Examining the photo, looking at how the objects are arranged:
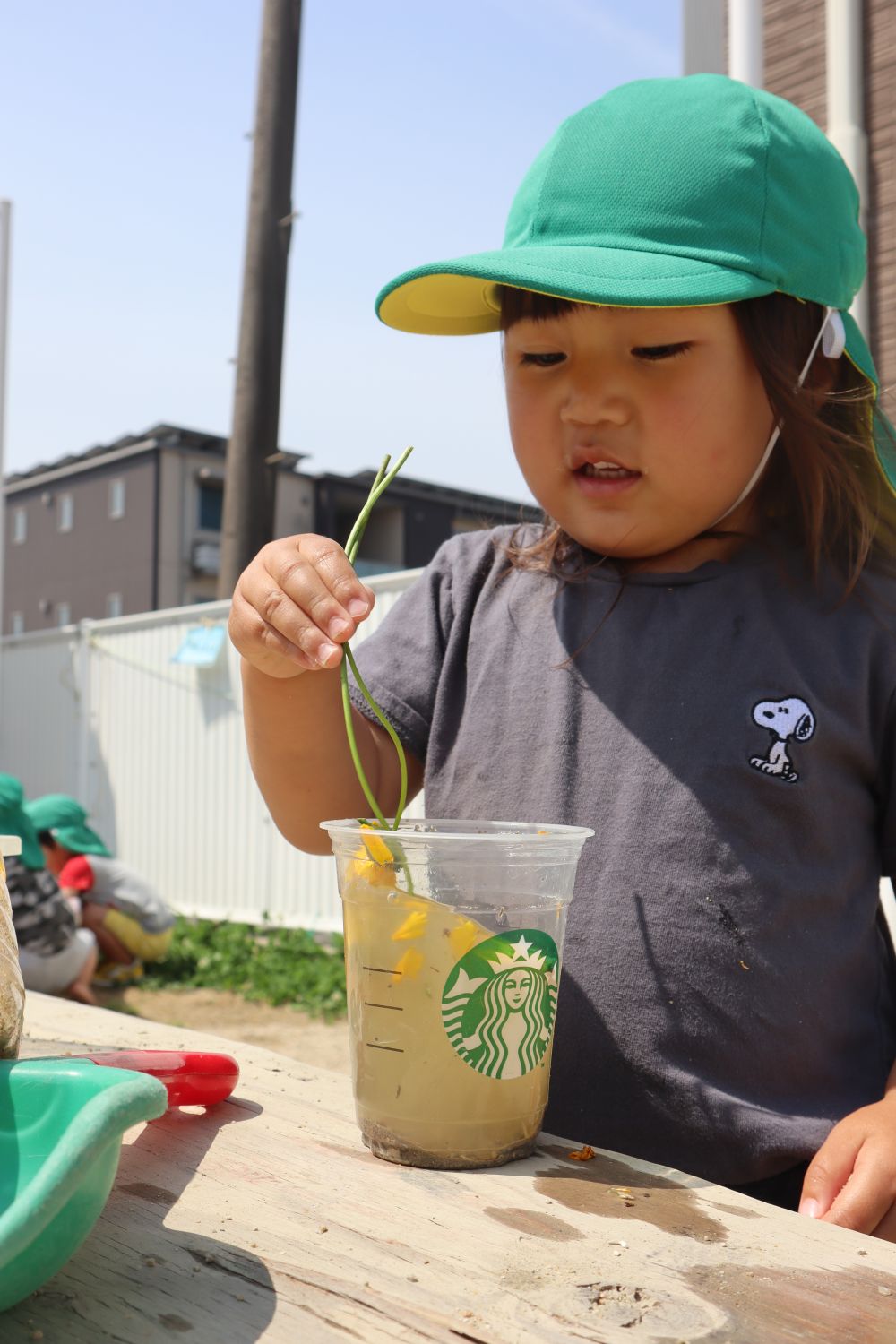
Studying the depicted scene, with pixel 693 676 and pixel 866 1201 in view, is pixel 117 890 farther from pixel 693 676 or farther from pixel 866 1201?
pixel 866 1201

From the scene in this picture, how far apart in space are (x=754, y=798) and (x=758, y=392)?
0.49 meters

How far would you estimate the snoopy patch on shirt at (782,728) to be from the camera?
4.54 feet

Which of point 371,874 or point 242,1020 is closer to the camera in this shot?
point 371,874

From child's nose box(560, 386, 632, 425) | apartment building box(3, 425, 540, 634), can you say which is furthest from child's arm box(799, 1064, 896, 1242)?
apartment building box(3, 425, 540, 634)

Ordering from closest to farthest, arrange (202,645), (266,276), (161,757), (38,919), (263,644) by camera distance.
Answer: (263,644)
(38,919)
(266,276)
(202,645)
(161,757)

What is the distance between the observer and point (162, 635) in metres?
9.05

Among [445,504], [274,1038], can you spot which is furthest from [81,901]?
[445,504]

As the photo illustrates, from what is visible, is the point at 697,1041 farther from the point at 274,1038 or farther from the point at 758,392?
the point at 274,1038

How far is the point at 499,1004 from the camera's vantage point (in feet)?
3.14

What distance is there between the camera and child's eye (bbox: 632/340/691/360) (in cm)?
134

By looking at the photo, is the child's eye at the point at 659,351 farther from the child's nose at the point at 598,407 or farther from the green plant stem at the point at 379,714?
the green plant stem at the point at 379,714

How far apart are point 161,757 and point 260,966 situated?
245 cm

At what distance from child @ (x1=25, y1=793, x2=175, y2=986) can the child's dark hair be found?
5652 mm

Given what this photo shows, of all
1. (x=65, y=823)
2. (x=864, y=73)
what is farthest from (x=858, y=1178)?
(x=65, y=823)
